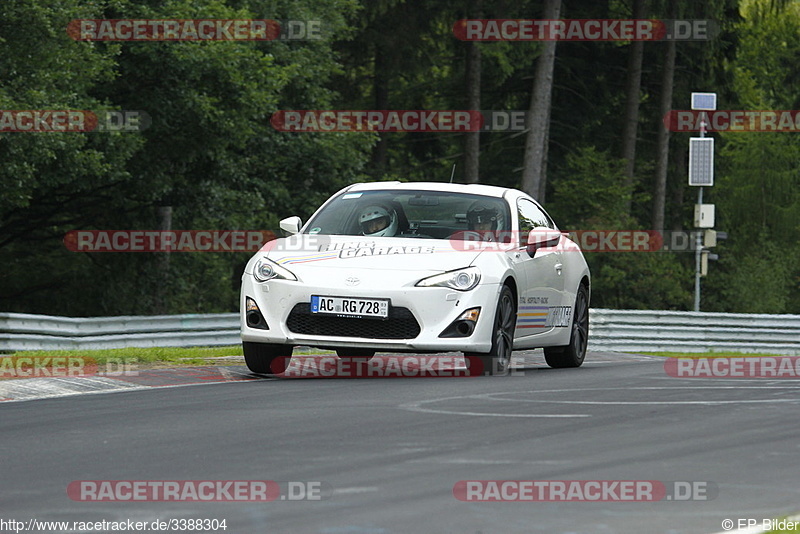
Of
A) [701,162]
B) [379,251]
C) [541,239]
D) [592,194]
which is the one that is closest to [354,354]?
[541,239]

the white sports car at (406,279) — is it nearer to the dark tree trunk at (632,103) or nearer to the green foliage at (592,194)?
the green foliage at (592,194)

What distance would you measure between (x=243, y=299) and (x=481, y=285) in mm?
1943

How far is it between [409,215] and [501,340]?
150 centimetres

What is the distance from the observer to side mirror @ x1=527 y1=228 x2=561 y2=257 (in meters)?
13.0

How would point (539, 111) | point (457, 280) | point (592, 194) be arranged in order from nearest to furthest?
1. point (457, 280)
2. point (539, 111)
3. point (592, 194)

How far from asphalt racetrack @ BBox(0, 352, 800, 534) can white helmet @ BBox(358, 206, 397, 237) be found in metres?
1.70

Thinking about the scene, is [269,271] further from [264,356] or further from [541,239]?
[541,239]

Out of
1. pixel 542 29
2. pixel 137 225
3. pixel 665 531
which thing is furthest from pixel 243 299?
pixel 542 29

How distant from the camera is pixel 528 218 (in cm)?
1389

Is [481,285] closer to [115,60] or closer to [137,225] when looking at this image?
[115,60]

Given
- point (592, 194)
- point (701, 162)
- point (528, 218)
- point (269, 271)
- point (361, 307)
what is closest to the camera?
point (361, 307)

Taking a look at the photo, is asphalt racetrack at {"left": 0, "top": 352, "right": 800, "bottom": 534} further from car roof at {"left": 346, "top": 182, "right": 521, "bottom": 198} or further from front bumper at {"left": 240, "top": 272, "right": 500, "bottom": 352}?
car roof at {"left": 346, "top": 182, "right": 521, "bottom": 198}

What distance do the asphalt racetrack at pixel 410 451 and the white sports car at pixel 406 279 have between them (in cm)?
45

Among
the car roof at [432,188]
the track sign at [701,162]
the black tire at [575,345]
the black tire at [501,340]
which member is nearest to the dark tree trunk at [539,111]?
the track sign at [701,162]
